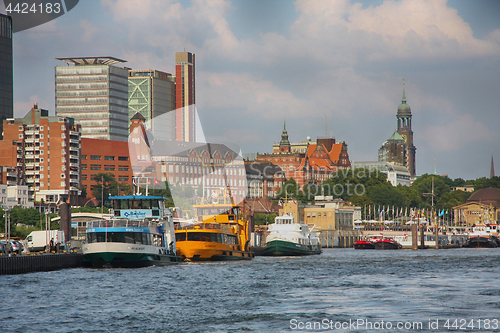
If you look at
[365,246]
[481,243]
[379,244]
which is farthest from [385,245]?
[481,243]

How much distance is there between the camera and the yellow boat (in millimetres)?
88750

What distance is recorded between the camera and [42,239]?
9638cm

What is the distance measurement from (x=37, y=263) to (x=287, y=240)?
182 feet

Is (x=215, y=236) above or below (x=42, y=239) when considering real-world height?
above

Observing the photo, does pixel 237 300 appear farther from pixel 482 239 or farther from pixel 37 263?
Result: pixel 482 239

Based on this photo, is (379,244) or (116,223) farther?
(379,244)

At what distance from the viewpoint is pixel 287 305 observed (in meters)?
46.4

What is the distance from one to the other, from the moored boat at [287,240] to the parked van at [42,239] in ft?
118

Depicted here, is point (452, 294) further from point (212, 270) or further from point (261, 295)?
point (212, 270)

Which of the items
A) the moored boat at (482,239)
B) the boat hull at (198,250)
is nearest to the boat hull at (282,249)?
the boat hull at (198,250)

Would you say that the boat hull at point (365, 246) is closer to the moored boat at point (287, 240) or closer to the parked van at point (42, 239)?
the moored boat at point (287, 240)

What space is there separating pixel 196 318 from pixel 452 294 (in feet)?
58.0

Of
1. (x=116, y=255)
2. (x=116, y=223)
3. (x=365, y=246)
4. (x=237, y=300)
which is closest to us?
(x=237, y=300)

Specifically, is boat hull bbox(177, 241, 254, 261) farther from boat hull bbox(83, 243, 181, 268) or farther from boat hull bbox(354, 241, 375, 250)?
boat hull bbox(354, 241, 375, 250)
